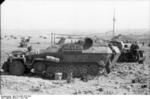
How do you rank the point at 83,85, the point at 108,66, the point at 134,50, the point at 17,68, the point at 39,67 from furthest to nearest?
1. the point at 134,50
2. the point at 108,66
3. the point at 17,68
4. the point at 39,67
5. the point at 83,85

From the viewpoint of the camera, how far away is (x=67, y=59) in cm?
1638

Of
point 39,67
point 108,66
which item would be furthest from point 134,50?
point 39,67

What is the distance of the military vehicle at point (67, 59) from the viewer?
1634 centimetres

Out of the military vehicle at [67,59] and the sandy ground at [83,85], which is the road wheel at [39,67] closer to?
the military vehicle at [67,59]

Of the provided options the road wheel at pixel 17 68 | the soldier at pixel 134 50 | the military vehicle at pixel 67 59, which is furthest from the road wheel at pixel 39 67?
the soldier at pixel 134 50

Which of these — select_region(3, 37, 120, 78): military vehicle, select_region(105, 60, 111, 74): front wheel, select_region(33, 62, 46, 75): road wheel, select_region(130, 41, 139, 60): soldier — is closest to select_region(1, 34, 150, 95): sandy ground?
select_region(105, 60, 111, 74): front wheel

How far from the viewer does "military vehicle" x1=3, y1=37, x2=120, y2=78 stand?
16344mm

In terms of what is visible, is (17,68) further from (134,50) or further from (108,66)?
(134,50)

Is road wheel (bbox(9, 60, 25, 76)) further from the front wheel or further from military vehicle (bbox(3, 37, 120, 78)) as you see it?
the front wheel

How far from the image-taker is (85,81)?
51.5ft

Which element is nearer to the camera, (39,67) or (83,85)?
(83,85)

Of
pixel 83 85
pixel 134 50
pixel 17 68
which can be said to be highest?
pixel 134 50

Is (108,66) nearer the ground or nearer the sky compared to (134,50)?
nearer the ground

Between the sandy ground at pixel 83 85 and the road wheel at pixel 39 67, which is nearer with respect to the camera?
the sandy ground at pixel 83 85
